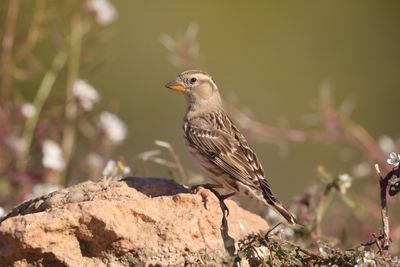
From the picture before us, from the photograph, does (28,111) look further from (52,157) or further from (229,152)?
(229,152)

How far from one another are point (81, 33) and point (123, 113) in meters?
6.13

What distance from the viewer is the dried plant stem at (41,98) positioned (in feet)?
27.2

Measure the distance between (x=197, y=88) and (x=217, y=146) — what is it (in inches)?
43.8

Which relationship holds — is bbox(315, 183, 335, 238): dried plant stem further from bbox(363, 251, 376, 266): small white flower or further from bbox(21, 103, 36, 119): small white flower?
bbox(21, 103, 36, 119): small white flower

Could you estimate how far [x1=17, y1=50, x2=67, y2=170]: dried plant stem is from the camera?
8.30 meters

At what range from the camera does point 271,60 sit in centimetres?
1633

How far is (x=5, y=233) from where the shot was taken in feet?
17.2

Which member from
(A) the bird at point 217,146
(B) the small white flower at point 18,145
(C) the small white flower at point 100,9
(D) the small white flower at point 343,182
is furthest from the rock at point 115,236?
(C) the small white flower at point 100,9

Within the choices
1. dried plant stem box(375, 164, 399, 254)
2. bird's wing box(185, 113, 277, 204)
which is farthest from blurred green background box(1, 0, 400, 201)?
dried plant stem box(375, 164, 399, 254)

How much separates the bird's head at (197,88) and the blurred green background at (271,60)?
617 centimetres

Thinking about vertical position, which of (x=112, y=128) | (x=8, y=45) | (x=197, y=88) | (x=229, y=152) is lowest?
(x=229, y=152)

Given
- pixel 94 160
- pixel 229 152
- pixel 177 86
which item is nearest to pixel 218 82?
pixel 177 86

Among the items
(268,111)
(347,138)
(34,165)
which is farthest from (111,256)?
(268,111)

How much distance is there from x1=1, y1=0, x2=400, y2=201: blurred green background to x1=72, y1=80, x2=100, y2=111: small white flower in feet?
19.2
